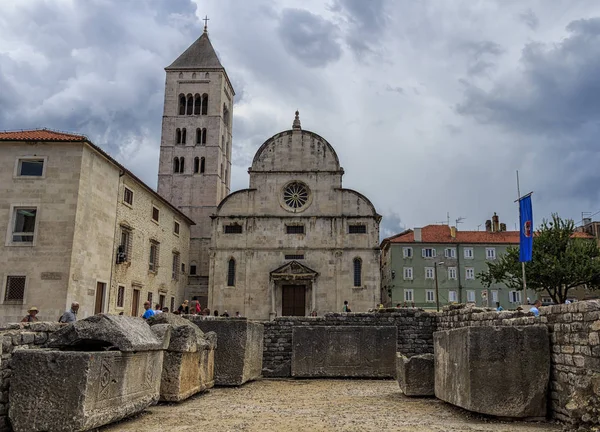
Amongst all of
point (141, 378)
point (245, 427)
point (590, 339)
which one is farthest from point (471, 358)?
point (141, 378)

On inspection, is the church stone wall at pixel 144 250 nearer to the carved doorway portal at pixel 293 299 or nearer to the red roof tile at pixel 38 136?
the red roof tile at pixel 38 136

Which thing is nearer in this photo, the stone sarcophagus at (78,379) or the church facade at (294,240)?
the stone sarcophagus at (78,379)

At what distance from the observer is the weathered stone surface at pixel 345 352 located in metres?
15.2

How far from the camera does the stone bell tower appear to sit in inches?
1805

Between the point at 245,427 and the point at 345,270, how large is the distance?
27.4 m

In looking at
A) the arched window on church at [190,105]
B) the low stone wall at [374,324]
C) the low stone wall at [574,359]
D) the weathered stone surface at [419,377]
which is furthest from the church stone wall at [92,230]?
the arched window on church at [190,105]

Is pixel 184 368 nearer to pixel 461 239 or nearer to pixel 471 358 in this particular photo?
pixel 471 358

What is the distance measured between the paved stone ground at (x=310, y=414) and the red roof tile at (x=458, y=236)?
120 feet

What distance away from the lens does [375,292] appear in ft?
111

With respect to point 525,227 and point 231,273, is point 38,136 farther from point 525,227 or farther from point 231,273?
point 525,227

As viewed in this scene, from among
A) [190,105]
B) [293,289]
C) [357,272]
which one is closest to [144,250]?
[293,289]

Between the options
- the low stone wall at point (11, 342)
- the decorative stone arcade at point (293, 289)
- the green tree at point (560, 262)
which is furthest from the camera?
the decorative stone arcade at point (293, 289)

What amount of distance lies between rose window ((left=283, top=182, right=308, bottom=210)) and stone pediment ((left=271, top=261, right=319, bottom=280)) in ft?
13.7

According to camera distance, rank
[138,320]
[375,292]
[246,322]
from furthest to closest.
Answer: [375,292]
[246,322]
[138,320]
